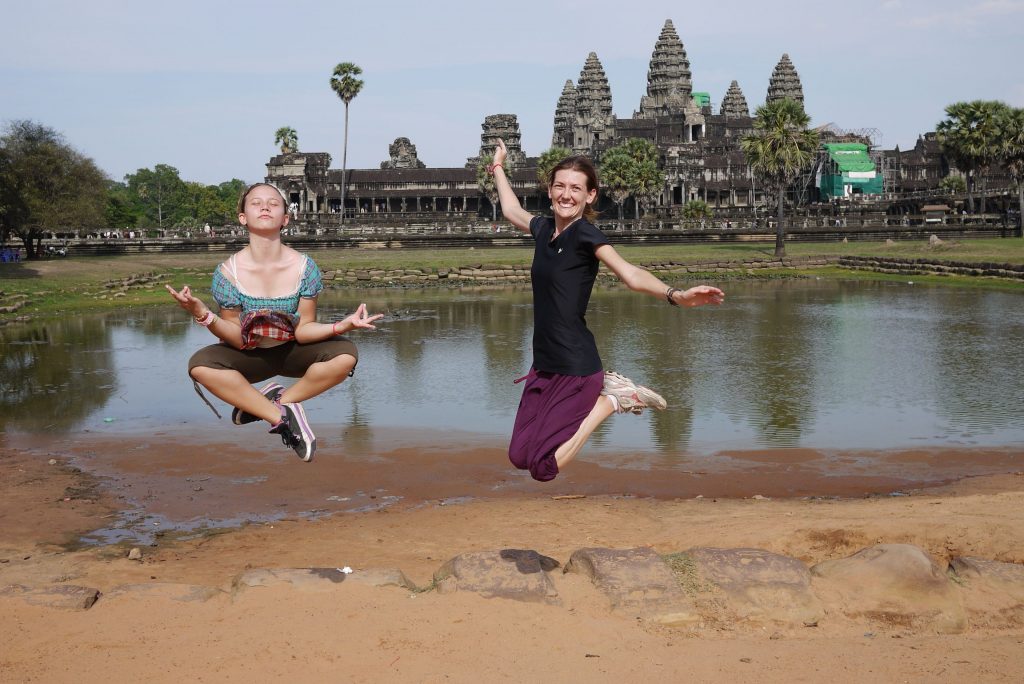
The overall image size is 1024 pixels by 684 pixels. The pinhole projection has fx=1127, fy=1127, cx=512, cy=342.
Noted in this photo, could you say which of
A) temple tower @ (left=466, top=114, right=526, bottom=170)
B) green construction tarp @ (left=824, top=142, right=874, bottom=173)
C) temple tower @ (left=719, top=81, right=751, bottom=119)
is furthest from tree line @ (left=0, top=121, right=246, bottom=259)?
temple tower @ (left=719, top=81, right=751, bottom=119)

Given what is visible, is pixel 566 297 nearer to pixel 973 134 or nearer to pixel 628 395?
pixel 628 395

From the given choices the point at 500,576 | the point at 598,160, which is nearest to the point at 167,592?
the point at 500,576

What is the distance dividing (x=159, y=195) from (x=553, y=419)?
136963mm

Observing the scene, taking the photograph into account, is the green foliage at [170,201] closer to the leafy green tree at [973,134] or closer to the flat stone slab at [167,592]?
the leafy green tree at [973,134]

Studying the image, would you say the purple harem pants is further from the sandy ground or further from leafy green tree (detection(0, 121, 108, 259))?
leafy green tree (detection(0, 121, 108, 259))

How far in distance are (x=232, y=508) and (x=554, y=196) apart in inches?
220

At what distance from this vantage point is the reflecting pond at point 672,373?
44.8 ft

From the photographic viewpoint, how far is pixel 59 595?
5980 millimetres

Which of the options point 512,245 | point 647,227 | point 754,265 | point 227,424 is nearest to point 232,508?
point 227,424

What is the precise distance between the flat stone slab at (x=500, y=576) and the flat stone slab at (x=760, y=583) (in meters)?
0.84

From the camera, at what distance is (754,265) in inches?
1853

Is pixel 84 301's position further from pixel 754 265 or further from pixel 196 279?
pixel 754 265

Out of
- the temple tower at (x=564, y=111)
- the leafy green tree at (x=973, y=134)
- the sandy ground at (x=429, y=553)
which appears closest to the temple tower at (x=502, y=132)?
the temple tower at (x=564, y=111)

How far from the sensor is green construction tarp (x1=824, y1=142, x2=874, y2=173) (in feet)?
304
